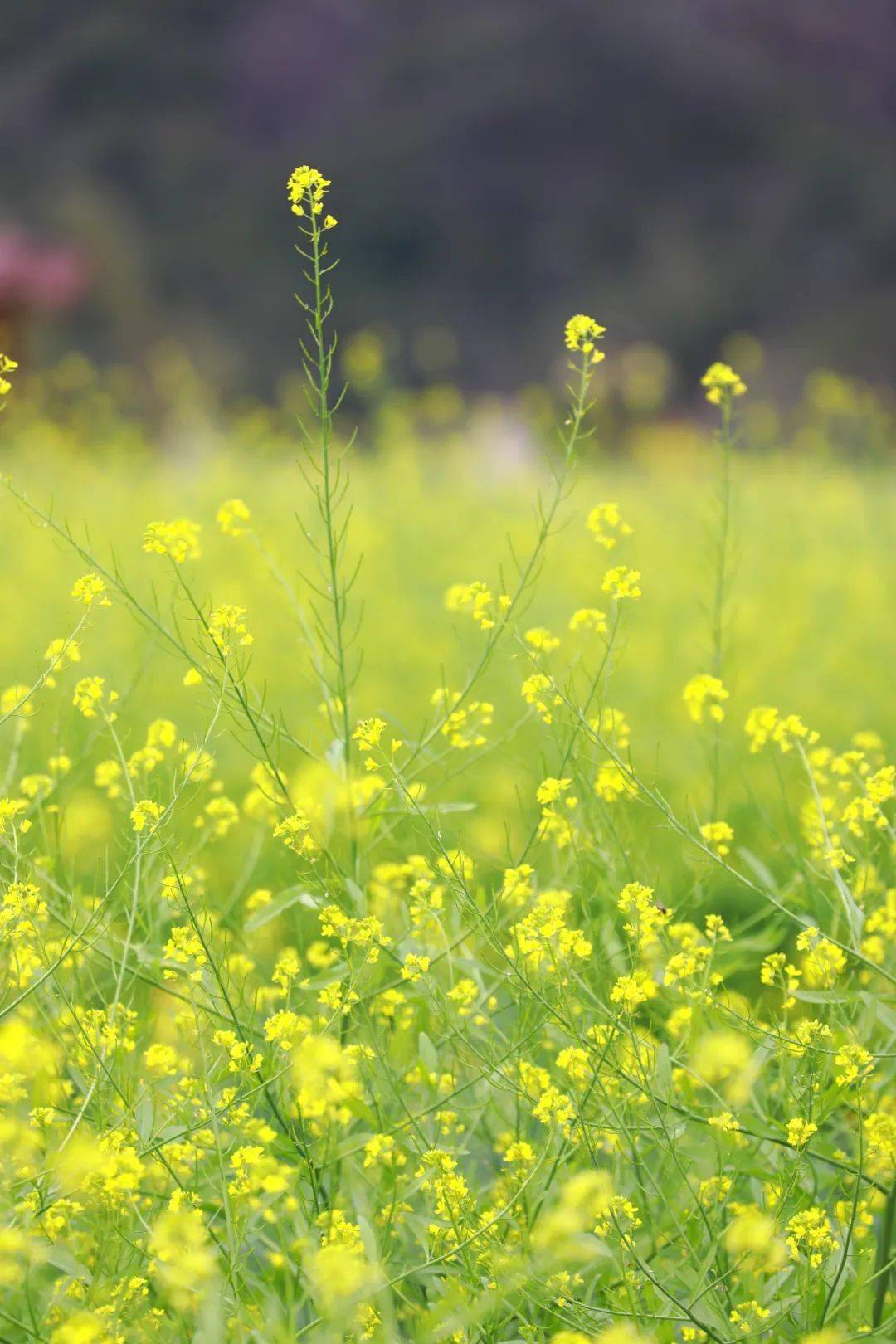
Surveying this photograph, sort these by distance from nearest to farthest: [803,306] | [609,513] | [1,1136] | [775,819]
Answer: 1. [1,1136]
2. [609,513]
3. [775,819]
4. [803,306]

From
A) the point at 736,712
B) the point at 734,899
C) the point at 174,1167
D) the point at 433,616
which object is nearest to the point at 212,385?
the point at 433,616

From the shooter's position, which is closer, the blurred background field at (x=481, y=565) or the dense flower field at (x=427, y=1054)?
the dense flower field at (x=427, y=1054)

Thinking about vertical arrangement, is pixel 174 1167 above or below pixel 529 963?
below

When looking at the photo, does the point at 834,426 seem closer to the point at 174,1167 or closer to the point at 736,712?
the point at 736,712

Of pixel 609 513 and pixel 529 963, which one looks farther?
pixel 609 513

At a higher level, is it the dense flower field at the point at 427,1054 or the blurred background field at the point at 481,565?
the blurred background field at the point at 481,565

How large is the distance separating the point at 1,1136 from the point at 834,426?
209 inches

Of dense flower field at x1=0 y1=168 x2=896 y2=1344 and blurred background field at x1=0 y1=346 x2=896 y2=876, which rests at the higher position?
blurred background field at x1=0 y1=346 x2=896 y2=876

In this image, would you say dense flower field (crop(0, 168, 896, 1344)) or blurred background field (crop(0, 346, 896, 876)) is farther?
blurred background field (crop(0, 346, 896, 876))

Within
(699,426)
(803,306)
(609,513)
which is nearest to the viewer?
(609,513)

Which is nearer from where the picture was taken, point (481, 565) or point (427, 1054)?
point (427, 1054)

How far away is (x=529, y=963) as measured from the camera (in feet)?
3.84

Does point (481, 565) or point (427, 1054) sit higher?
point (481, 565)

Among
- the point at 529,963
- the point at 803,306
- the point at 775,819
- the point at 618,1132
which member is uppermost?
the point at 803,306
